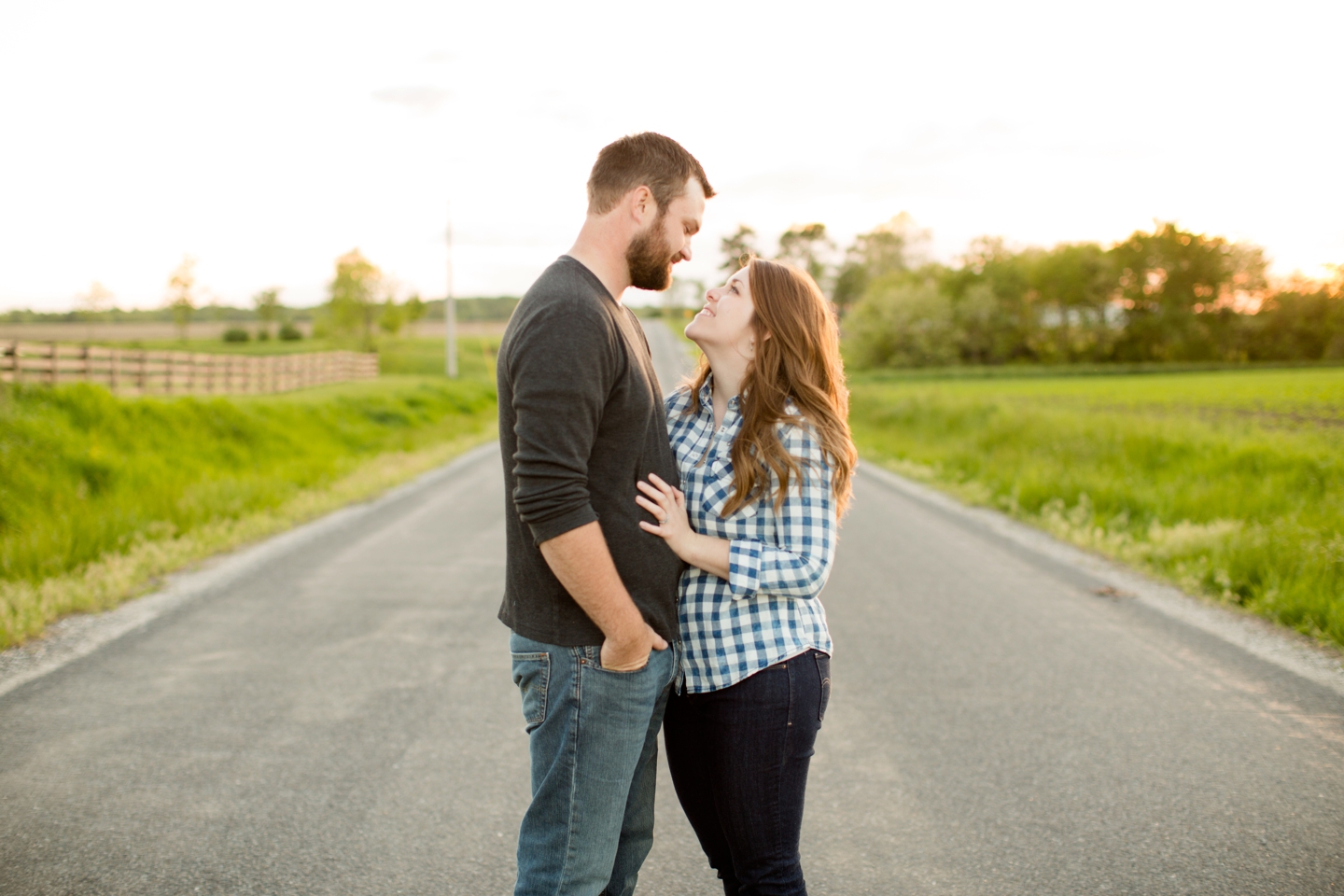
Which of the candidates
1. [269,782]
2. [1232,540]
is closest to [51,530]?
[269,782]

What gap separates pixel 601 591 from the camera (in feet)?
5.99

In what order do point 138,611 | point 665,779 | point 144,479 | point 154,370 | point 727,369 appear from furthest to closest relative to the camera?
point 154,370 → point 144,479 → point 138,611 → point 665,779 → point 727,369

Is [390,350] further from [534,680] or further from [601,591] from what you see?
[601,591]

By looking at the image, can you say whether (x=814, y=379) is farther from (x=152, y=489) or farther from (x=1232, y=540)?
(x=152, y=489)

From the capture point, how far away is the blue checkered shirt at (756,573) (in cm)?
197

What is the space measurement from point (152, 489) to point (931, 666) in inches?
363

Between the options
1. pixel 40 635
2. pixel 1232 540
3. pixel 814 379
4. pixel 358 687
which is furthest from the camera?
pixel 1232 540

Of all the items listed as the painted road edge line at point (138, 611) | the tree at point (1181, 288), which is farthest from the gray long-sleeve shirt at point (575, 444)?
the tree at point (1181, 288)

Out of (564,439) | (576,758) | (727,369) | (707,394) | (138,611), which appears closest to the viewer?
(564,439)

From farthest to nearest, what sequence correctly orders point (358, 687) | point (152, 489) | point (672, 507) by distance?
point (152, 489) < point (358, 687) < point (672, 507)

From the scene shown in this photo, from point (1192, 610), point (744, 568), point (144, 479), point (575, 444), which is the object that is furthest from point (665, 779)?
point (144, 479)

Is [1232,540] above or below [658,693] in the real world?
below

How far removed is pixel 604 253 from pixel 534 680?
3.17 ft

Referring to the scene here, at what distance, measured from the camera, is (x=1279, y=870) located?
9.40 feet
